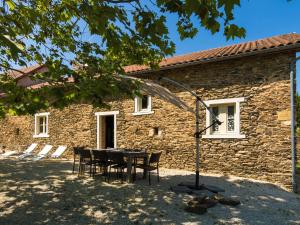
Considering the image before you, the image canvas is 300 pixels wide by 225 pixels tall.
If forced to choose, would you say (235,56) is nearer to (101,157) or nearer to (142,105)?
(142,105)

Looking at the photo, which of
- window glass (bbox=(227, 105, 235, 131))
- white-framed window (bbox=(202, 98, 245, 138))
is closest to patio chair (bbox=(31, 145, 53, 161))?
white-framed window (bbox=(202, 98, 245, 138))

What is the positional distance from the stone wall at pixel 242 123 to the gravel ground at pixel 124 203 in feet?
A: 2.30

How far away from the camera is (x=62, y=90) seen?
4312 millimetres

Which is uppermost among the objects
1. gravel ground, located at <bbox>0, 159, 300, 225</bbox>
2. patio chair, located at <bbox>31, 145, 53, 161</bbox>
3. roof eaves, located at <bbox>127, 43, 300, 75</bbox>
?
roof eaves, located at <bbox>127, 43, 300, 75</bbox>

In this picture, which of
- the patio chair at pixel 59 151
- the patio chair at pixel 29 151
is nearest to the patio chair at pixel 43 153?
the patio chair at pixel 59 151

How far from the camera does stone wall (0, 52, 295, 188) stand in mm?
8297

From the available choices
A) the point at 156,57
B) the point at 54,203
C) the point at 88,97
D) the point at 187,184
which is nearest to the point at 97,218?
the point at 54,203

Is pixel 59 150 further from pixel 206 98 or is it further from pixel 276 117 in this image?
pixel 276 117

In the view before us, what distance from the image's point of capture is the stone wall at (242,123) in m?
8.30

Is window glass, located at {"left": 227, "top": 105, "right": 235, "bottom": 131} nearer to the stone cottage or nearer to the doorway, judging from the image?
the stone cottage

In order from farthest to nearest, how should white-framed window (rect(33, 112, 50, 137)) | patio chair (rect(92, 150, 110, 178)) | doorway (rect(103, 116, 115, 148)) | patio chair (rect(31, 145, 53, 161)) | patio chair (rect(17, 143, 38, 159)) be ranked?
white-framed window (rect(33, 112, 50, 137)) < patio chair (rect(17, 143, 38, 159)) < doorway (rect(103, 116, 115, 148)) < patio chair (rect(31, 145, 53, 161)) < patio chair (rect(92, 150, 110, 178))

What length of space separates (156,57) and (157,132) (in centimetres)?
466

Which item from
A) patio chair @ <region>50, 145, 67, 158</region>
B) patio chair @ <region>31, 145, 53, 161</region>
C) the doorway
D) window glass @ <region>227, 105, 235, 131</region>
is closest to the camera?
window glass @ <region>227, 105, 235, 131</region>

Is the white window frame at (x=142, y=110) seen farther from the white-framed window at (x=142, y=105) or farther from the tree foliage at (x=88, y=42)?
the tree foliage at (x=88, y=42)
